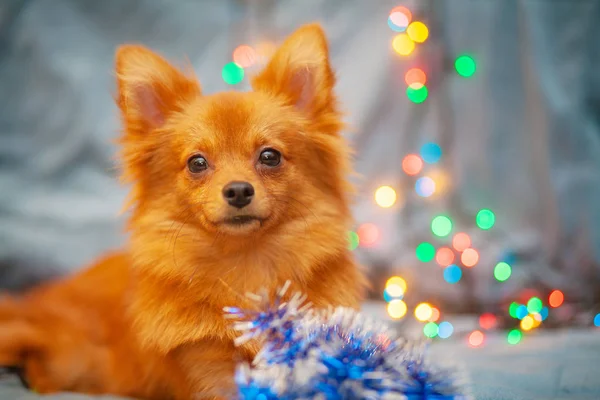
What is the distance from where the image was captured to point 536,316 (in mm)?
2117

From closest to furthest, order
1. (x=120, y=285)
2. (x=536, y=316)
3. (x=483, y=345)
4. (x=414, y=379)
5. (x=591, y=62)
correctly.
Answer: (x=414, y=379), (x=120, y=285), (x=483, y=345), (x=536, y=316), (x=591, y=62)

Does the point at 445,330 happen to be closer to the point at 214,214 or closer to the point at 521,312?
the point at 521,312

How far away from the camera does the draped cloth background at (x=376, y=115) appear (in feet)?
7.47

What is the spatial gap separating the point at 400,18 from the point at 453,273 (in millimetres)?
1023

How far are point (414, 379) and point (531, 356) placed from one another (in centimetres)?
98

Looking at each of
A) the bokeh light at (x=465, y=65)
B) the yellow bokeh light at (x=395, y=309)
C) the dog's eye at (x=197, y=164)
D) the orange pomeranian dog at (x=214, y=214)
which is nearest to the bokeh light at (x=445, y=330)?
the yellow bokeh light at (x=395, y=309)

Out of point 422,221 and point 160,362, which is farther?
point 422,221

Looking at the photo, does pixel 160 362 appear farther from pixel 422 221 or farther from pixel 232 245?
pixel 422 221

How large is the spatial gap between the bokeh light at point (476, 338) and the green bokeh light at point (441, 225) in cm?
42

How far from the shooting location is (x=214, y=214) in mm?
1172

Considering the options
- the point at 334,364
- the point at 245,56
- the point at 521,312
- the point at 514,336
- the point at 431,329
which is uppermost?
the point at 245,56

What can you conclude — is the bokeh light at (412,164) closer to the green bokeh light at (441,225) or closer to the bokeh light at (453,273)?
the green bokeh light at (441,225)

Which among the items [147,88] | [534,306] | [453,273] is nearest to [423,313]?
[453,273]

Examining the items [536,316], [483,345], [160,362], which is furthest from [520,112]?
[160,362]
